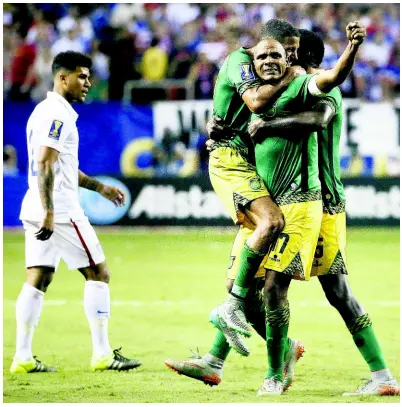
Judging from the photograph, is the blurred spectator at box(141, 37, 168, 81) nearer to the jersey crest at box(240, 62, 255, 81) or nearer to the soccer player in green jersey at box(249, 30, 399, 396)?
the soccer player in green jersey at box(249, 30, 399, 396)

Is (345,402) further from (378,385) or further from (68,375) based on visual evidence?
(68,375)

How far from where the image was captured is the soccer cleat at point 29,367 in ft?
24.7

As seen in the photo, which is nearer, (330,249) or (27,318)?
(330,249)

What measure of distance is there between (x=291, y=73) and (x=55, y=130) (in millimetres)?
2041

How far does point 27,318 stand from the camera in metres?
7.68

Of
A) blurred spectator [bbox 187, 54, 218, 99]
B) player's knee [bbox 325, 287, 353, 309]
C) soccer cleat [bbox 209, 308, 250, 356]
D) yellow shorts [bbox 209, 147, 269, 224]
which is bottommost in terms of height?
soccer cleat [bbox 209, 308, 250, 356]

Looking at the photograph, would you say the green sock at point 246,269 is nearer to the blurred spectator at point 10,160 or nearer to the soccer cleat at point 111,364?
the soccer cleat at point 111,364

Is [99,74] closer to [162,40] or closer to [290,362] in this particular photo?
[162,40]

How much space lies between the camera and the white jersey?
290 inches

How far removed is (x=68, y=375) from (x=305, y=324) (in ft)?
10.2

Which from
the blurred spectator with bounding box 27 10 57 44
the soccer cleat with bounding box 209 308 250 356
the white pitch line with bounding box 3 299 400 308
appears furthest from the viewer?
the blurred spectator with bounding box 27 10 57 44

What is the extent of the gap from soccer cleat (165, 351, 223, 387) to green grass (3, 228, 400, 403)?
0.08 meters

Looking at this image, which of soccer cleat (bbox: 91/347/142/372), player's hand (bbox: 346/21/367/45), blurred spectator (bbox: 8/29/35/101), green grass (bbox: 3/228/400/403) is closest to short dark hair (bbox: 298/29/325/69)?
player's hand (bbox: 346/21/367/45)

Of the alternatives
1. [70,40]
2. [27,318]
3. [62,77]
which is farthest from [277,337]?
[70,40]
